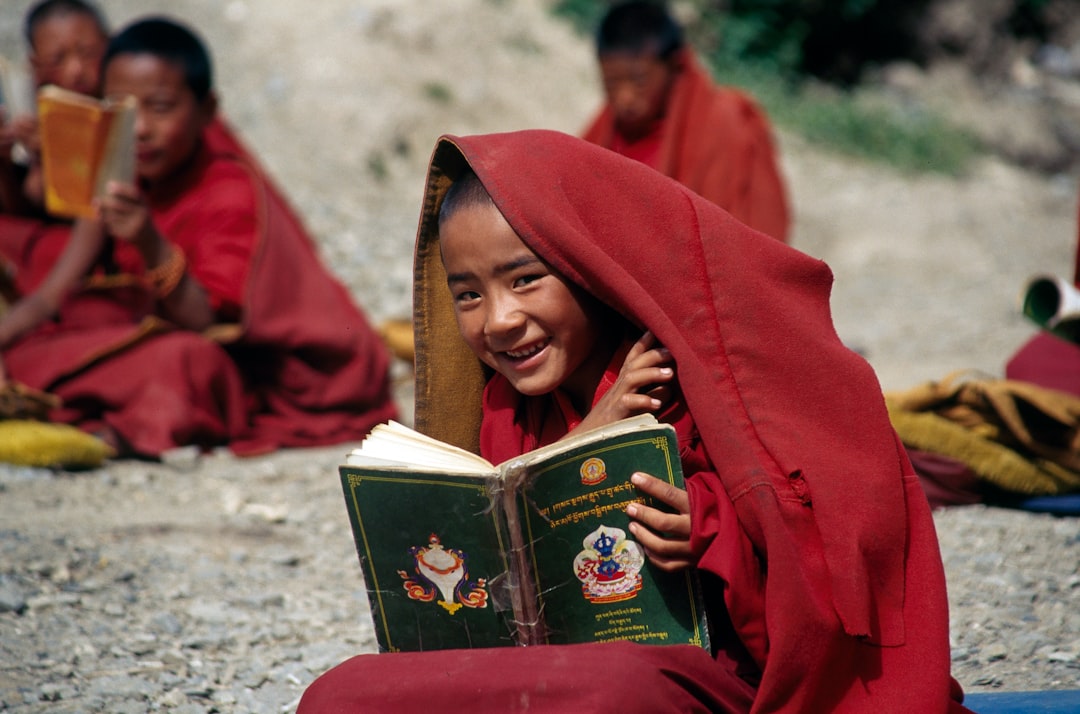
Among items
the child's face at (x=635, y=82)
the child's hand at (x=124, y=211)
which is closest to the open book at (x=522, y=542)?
the child's hand at (x=124, y=211)

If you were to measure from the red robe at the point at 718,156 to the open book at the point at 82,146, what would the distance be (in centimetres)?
285

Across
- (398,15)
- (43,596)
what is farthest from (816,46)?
(43,596)

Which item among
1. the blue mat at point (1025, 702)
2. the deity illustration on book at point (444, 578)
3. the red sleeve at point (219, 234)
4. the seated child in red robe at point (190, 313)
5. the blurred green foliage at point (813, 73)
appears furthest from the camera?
the blurred green foliage at point (813, 73)

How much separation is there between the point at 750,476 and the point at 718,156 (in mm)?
4845

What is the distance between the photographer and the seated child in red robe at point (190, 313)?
5172 mm

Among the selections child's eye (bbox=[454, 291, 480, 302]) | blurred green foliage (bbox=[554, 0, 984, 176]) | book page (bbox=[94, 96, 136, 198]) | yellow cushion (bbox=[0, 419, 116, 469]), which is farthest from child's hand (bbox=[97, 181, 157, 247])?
blurred green foliage (bbox=[554, 0, 984, 176])

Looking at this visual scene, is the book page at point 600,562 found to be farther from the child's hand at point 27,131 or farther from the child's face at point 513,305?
the child's hand at point 27,131

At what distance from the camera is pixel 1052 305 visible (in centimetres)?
401

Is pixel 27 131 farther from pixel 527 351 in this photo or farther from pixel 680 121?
pixel 527 351

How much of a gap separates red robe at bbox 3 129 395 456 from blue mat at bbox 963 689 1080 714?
3.53 meters

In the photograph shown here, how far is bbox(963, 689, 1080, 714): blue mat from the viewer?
2451 mm

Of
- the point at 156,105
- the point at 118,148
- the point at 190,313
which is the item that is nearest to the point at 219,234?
the point at 190,313

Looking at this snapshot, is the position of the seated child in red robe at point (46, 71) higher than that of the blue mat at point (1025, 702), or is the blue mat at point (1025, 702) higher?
the seated child in red robe at point (46, 71)

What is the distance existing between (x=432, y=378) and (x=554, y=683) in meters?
0.75
